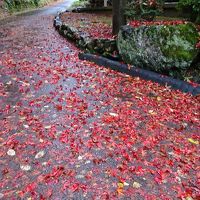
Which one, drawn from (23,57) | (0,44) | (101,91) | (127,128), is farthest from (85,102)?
(0,44)

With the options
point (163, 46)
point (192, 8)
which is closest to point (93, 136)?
point (163, 46)

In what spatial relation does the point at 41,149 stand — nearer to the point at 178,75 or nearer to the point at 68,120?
the point at 68,120

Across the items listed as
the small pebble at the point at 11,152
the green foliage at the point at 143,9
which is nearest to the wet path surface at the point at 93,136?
the small pebble at the point at 11,152

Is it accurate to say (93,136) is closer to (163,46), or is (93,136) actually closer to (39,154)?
(39,154)

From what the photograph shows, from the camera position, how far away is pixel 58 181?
417 centimetres

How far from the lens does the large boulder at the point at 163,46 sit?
26.0ft

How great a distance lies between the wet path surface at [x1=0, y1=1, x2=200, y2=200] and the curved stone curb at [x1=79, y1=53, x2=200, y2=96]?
0.69ft

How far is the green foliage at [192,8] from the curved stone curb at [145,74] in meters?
3.05

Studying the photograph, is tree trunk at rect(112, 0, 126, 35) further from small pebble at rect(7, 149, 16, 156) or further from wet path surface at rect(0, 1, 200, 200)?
small pebble at rect(7, 149, 16, 156)

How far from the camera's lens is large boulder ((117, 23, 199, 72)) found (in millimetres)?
7934

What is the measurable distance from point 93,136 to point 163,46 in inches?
150

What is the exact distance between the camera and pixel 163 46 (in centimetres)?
811

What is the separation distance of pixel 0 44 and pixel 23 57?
7.64ft

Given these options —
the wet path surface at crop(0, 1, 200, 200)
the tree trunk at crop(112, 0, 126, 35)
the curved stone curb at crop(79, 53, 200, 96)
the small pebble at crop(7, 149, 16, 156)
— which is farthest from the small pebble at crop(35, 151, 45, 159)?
the tree trunk at crop(112, 0, 126, 35)
